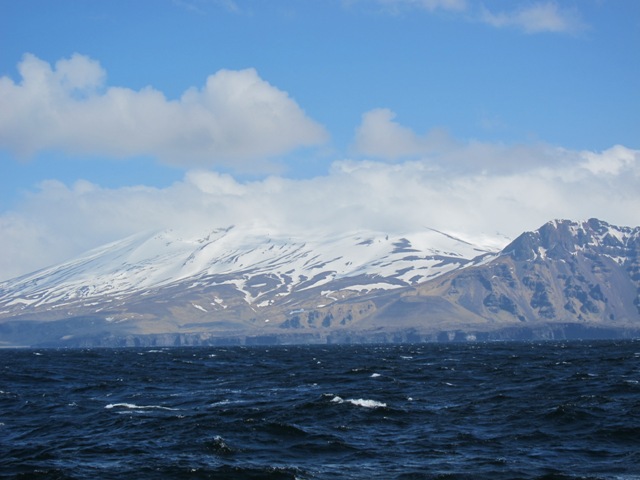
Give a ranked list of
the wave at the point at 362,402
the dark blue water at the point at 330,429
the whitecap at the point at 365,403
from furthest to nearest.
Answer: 1. the wave at the point at 362,402
2. the whitecap at the point at 365,403
3. the dark blue water at the point at 330,429

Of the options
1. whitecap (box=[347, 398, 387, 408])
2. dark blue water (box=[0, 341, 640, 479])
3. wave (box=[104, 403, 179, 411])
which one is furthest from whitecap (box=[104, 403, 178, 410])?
whitecap (box=[347, 398, 387, 408])

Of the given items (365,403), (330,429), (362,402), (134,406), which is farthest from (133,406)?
(330,429)

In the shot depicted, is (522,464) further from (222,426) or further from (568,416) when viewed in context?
(222,426)

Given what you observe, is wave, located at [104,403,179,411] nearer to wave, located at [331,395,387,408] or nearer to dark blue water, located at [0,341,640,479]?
dark blue water, located at [0,341,640,479]

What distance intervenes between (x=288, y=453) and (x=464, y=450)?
440 inches

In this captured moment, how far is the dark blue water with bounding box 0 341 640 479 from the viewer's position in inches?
2057

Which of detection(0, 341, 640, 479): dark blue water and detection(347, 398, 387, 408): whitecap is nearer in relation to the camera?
detection(0, 341, 640, 479): dark blue water

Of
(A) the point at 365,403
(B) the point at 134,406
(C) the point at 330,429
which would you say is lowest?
(C) the point at 330,429

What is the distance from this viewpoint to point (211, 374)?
450ft

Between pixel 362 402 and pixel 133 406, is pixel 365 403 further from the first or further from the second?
pixel 133 406

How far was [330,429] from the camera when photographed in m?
67.1

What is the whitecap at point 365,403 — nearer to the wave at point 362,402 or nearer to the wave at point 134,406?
the wave at point 362,402

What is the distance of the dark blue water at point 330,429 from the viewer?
52.2 m

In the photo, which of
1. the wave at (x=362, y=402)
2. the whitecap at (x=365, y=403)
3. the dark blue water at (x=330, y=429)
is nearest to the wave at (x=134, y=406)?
the dark blue water at (x=330, y=429)
